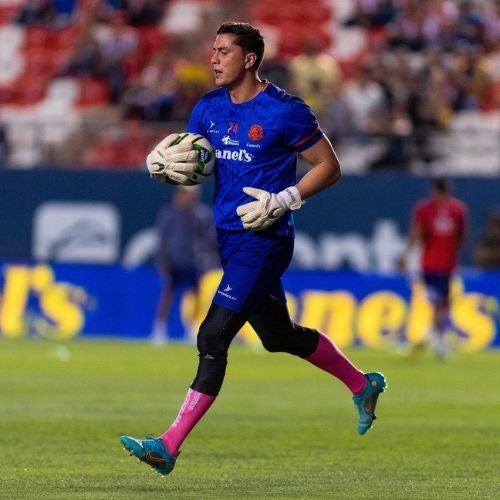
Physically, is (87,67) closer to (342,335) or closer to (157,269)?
(157,269)

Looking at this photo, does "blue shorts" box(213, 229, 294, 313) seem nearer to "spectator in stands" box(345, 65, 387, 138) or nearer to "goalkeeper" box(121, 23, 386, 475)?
"goalkeeper" box(121, 23, 386, 475)

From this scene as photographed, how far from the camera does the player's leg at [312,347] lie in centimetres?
843

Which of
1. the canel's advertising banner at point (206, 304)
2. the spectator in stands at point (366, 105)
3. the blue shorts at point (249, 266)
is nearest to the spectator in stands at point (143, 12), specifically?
the spectator in stands at point (366, 105)

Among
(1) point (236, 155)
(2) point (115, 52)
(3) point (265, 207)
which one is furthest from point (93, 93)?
(3) point (265, 207)

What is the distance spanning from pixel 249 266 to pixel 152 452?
1183 mm

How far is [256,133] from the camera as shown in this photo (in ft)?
26.7

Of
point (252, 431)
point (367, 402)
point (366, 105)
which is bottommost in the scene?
point (366, 105)

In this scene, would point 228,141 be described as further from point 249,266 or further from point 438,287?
point 438,287

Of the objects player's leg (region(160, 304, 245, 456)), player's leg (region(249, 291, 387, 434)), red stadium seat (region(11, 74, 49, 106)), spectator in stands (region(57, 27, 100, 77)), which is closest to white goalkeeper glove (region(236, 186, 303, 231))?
player's leg (region(160, 304, 245, 456))

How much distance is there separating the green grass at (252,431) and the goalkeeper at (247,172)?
81 cm

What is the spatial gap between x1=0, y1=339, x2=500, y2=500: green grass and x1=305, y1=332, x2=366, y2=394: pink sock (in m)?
0.47

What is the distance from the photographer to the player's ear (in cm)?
823

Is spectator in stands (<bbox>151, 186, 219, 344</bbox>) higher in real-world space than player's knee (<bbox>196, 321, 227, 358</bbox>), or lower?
lower

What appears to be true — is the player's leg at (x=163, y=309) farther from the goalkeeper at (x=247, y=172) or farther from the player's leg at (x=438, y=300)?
the goalkeeper at (x=247, y=172)
